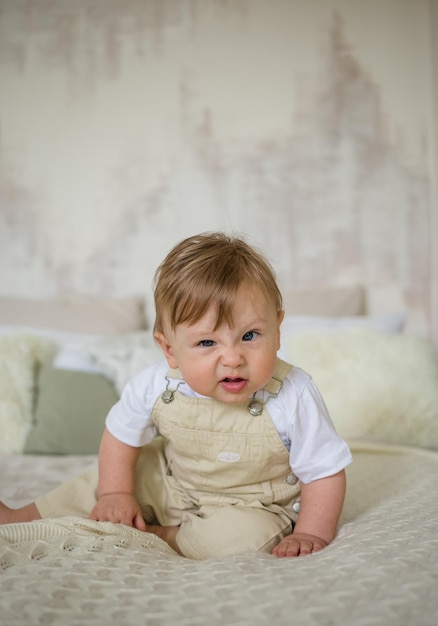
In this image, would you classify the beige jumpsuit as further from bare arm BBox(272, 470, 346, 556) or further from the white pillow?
the white pillow

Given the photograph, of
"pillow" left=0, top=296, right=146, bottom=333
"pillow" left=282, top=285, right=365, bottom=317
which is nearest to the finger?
"pillow" left=0, top=296, right=146, bottom=333

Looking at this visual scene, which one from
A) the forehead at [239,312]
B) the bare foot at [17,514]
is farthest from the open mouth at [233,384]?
the bare foot at [17,514]

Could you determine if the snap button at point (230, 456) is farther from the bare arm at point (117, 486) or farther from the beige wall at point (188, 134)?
the beige wall at point (188, 134)

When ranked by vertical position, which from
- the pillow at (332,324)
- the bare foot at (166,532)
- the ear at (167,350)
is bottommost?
the bare foot at (166,532)

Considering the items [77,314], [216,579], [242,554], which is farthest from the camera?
[77,314]

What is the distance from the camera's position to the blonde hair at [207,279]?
3.25ft

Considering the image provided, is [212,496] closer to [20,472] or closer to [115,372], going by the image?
[20,472]

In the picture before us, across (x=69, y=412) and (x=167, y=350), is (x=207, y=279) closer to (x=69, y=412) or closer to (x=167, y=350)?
(x=167, y=350)

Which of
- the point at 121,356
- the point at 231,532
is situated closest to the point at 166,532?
the point at 231,532

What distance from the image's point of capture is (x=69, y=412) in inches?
71.5

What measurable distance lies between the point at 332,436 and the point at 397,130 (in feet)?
6.53

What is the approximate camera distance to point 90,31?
2.63 metres

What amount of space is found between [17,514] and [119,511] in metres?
0.20

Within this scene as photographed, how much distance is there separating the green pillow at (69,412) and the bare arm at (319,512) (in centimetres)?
88
